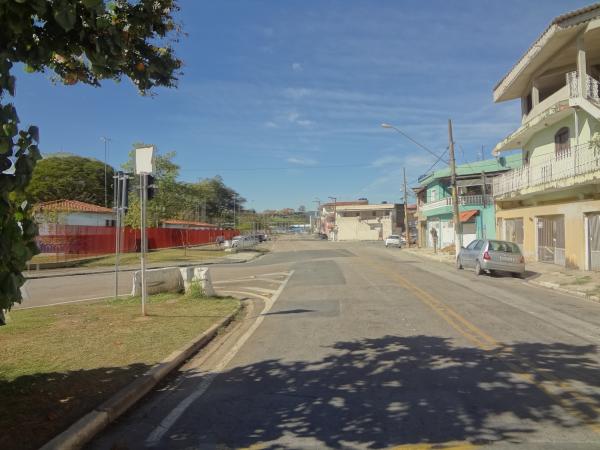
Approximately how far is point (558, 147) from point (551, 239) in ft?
15.4

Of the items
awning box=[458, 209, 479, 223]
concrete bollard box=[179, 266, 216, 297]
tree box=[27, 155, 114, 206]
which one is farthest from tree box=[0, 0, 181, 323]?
tree box=[27, 155, 114, 206]

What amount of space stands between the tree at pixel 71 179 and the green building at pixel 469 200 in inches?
1833

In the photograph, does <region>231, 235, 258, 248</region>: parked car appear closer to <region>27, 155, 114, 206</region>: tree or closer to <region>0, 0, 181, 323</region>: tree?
<region>27, 155, 114, 206</region>: tree

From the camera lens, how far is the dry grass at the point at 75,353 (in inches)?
196

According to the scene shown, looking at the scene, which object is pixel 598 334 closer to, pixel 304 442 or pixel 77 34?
pixel 304 442

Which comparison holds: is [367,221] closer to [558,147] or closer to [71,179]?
[71,179]

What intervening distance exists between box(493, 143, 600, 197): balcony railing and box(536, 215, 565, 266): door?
1895 millimetres

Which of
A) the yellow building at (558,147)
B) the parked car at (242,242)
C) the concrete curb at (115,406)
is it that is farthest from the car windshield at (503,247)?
the parked car at (242,242)

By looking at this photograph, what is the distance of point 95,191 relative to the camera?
2950 inches

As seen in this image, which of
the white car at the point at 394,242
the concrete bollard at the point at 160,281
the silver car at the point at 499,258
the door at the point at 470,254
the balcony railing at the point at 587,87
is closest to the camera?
the concrete bollard at the point at 160,281

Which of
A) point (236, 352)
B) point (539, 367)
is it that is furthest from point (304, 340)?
point (539, 367)

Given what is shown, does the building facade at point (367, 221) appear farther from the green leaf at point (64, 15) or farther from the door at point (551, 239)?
the green leaf at point (64, 15)

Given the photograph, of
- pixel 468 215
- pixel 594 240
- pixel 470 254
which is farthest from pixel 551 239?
pixel 468 215

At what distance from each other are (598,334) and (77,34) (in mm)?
9061
